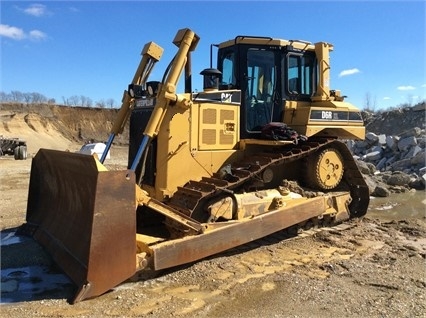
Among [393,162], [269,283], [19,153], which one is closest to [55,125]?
[19,153]

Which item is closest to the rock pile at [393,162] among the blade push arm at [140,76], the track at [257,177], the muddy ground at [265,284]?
the track at [257,177]

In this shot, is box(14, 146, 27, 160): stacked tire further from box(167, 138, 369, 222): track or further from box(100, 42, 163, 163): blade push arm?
box(167, 138, 369, 222): track

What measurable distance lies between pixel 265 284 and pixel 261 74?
3454 millimetres

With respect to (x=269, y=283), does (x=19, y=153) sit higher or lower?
higher

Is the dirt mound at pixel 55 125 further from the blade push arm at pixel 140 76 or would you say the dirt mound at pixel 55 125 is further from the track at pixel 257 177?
the track at pixel 257 177

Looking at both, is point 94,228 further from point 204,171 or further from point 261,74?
point 261,74

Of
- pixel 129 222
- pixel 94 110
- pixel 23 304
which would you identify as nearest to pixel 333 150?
pixel 129 222

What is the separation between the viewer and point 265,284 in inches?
195

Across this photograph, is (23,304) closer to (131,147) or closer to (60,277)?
(60,277)

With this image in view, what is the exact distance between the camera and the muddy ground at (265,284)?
426 cm

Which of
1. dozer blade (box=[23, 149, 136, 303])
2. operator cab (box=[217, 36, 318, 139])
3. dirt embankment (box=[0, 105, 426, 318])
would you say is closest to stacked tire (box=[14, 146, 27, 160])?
dirt embankment (box=[0, 105, 426, 318])

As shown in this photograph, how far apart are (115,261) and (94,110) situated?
40.9m

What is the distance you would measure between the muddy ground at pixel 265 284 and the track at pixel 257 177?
0.87 m

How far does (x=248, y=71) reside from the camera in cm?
679
